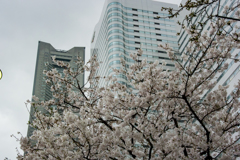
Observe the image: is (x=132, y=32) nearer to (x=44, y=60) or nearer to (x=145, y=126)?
(x=44, y=60)

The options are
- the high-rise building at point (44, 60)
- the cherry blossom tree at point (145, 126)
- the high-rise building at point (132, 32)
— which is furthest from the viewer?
the high-rise building at point (44, 60)

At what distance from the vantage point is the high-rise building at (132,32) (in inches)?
2362

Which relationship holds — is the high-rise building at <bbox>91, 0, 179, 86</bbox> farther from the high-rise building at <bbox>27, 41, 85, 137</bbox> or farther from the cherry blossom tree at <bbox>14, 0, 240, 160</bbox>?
the cherry blossom tree at <bbox>14, 0, 240, 160</bbox>

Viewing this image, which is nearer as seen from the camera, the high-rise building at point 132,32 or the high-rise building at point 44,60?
the high-rise building at point 132,32

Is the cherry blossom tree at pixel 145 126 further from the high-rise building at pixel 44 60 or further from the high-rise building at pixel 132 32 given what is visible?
the high-rise building at pixel 44 60

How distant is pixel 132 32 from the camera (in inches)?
2544

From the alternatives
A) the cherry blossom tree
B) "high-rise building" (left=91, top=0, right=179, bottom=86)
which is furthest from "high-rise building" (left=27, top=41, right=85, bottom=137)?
the cherry blossom tree

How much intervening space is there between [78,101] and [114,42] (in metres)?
51.3

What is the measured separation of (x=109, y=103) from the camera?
7.52 m

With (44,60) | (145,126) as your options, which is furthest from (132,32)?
(145,126)

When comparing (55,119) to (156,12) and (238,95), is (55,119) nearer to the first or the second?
(238,95)

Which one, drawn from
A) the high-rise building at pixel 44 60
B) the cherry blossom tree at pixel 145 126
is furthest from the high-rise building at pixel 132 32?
the cherry blossom tree at pixel 145 126

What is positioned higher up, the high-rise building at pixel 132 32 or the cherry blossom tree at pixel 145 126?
the high-rise building at pixel 132 32

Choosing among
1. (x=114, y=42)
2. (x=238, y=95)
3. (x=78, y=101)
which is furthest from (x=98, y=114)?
(x=114, y=42)
